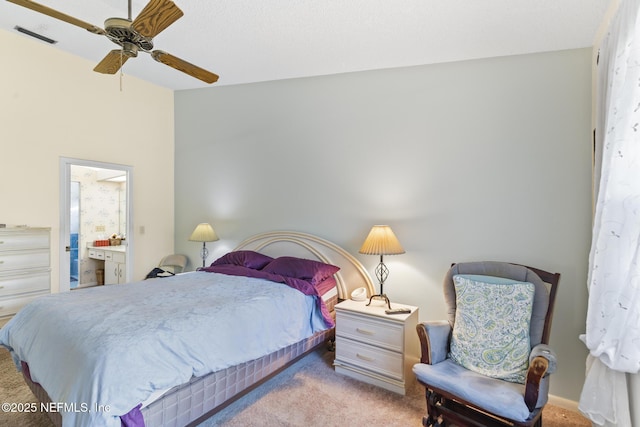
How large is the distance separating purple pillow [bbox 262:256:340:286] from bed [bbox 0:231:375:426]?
0.04 ft

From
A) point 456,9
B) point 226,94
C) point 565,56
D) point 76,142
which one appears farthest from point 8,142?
point 565,56

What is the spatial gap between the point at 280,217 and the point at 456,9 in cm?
262

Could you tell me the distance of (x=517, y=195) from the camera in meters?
2.67

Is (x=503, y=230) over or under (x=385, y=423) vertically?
over

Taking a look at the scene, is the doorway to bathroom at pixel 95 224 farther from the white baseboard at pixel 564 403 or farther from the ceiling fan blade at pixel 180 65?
the white baseboard at pixel 564 403

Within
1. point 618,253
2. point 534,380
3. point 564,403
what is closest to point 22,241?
point 534,380

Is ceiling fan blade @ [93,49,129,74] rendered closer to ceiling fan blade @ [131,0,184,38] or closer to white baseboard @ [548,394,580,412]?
ceiling fan blade @ [131,0,184,38]

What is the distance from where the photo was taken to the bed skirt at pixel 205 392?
1863 millimetres

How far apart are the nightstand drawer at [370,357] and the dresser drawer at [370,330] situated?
48mm

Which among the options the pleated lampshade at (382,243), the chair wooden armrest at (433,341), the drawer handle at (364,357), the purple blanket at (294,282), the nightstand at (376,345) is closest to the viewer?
the chair wooden armrest at (433,341)

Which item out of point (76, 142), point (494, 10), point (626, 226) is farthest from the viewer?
point (76, 142)

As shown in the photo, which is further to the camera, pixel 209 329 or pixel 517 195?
pixel 517 195

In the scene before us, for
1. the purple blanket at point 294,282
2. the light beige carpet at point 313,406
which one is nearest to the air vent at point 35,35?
the purple blanket at point 294,282

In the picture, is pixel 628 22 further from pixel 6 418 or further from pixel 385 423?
pixel 6 418
